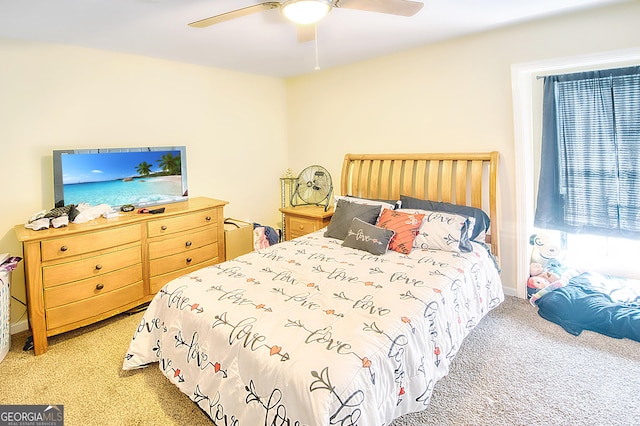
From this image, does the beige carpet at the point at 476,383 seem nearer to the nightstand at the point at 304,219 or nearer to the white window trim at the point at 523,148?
the white window trim at the point at 523,148

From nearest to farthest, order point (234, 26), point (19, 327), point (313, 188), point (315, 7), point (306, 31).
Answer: point (315, 7), point (306, 31), point (234, 26), point (19, 327), point (313, 188)

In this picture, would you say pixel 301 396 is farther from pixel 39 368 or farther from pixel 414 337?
pixel 39 368

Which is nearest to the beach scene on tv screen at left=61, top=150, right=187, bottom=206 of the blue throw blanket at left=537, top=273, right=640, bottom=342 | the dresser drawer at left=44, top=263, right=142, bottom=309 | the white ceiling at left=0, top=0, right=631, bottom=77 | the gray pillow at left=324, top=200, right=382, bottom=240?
the dresser drawer at left=44, top=263, right=142, bottom=309

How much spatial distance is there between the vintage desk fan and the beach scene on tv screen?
150cm

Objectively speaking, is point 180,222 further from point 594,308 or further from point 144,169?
point 594,308

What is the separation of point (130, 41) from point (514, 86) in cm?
324

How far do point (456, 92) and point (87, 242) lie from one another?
340 centimetres

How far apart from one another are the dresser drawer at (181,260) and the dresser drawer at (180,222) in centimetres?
24

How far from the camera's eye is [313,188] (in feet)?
14.2

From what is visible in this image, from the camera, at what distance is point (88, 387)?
207cm

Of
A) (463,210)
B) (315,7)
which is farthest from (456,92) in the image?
(315,7)

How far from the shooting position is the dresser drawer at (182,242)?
10.0 feet

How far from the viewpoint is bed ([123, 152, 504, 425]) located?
137 centimetres

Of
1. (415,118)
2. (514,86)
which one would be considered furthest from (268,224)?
(514,86)
